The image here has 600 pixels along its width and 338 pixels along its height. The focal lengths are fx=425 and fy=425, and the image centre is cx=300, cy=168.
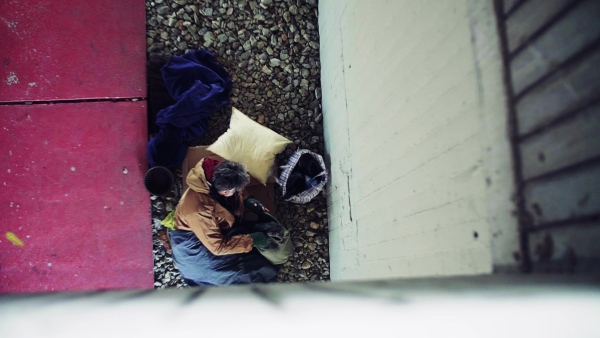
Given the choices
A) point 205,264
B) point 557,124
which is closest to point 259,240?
point 205,264

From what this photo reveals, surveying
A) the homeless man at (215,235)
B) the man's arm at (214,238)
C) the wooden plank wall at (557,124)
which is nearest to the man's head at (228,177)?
the homeless man at (215,235)

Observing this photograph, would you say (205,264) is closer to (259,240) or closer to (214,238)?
(214,238)

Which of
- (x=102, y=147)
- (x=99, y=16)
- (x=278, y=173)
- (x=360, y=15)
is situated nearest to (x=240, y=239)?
(x=278, y=173)

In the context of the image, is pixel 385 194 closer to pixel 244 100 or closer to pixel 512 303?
pixel 512 303

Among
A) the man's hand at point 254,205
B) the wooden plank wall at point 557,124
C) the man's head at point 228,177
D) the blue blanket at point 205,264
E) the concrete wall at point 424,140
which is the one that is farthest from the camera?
the man's hand at point 254,205

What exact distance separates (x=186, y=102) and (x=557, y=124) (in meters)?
2.30

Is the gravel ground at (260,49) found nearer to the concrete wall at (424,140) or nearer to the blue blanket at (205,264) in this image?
the blue blanket at (205,264)

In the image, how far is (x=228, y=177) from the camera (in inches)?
95.3

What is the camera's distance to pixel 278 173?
2965 millimetres

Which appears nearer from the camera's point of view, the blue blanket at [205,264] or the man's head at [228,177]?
the man's head at [228,177]

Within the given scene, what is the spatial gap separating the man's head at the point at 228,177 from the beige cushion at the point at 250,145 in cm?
35

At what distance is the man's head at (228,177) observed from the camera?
2.42m

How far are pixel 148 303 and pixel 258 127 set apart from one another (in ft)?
6.74

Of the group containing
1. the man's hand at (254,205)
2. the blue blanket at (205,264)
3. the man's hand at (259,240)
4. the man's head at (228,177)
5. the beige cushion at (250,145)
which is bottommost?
the blue blanket at (205,264)
